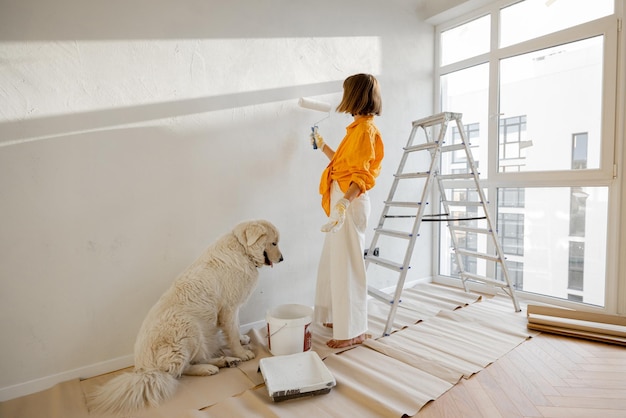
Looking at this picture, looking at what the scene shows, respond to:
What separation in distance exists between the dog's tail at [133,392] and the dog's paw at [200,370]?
17 cm

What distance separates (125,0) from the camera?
5.85 feet

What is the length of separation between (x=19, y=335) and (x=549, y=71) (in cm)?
388

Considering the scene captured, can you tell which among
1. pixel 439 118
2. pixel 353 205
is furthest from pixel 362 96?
pixel 439 118

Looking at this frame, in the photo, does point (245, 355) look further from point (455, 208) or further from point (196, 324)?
point (455, 208)

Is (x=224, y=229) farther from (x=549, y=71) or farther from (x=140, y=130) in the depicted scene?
(x=549, y=71)

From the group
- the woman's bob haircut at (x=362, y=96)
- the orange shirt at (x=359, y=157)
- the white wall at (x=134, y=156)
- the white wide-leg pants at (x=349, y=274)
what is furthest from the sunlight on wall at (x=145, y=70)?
the white wide-leg pants at (x=349, y=274)

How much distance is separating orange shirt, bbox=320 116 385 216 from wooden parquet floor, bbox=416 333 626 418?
1.14m

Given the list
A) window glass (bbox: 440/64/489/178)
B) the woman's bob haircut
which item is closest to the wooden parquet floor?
the woman's bob haircut

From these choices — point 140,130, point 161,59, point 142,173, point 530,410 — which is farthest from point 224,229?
point 530,410

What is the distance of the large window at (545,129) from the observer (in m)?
2.42

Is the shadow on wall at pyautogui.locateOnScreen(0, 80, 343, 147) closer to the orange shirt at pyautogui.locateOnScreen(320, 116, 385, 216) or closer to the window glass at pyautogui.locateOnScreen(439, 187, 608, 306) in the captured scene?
the orange shirt at pyautogui.locateOnScreen(320, 116, 385, 216)

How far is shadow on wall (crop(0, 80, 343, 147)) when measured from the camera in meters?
1.58

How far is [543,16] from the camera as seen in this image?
2670mm

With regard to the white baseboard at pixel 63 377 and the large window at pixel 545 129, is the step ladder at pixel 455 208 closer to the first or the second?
the large window at pixel 545 129
